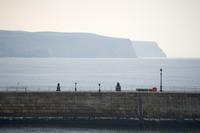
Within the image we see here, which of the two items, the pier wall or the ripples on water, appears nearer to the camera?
the ripples on water

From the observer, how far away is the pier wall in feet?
181

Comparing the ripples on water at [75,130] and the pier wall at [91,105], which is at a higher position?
the pier wall at [91,105]

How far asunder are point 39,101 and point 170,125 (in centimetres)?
1628

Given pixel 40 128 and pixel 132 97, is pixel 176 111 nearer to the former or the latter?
pixel 132 97

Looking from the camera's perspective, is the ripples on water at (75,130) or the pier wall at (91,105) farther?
the pier wall at (91,105)

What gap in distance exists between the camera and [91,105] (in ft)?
184

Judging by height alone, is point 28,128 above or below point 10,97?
below

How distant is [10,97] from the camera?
5597 centimetres

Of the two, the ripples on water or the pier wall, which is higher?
the pier wall

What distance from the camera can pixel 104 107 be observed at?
55.9 meters

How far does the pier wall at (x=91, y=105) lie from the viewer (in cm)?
5525

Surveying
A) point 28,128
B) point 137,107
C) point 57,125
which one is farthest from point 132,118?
point 28,128

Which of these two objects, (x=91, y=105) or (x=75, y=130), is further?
(x=91, y=105)

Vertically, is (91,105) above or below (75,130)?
above
